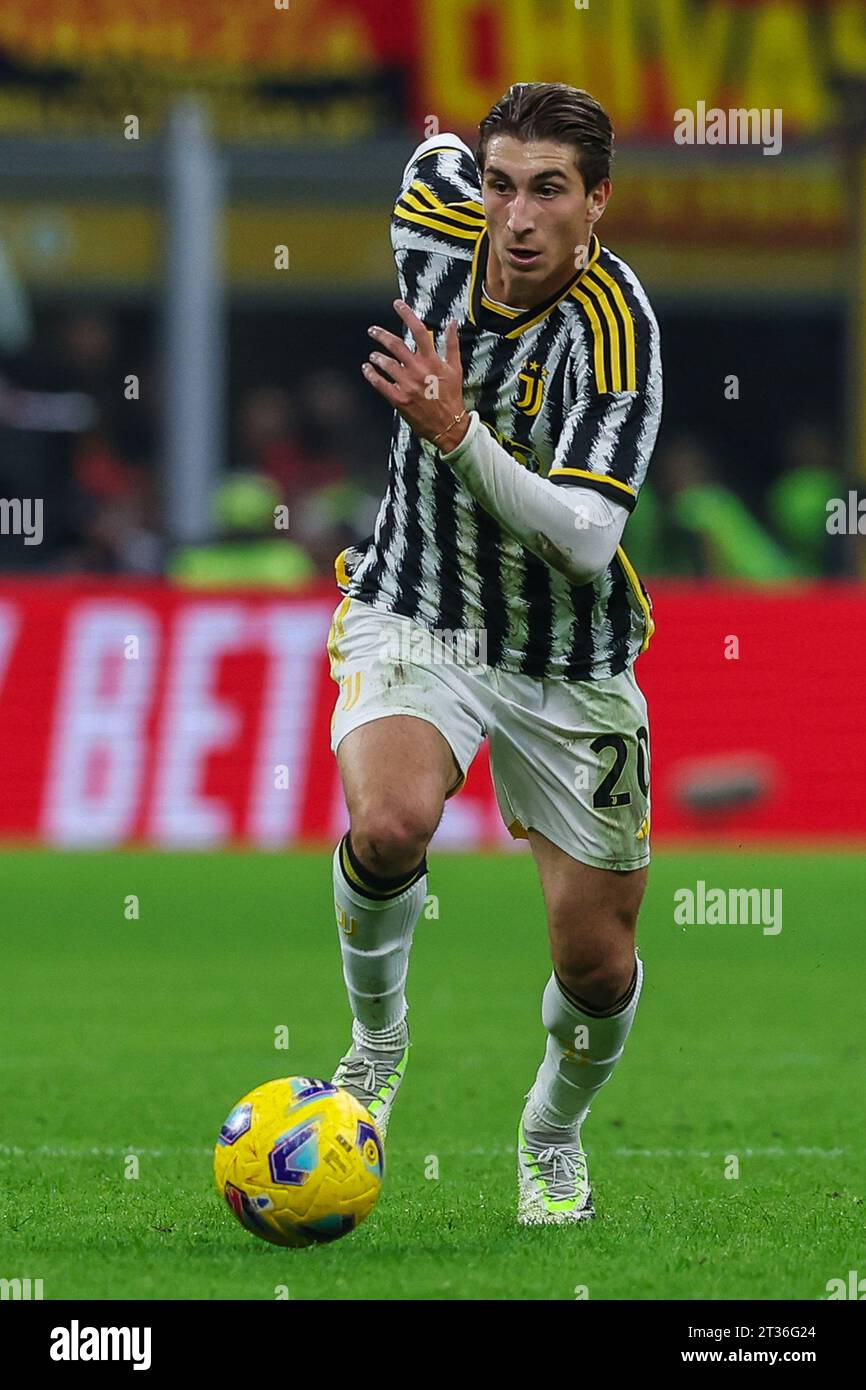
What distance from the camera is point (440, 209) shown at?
20.3ft

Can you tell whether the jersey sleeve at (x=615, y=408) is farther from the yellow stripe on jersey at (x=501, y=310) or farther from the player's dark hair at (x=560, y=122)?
the player's dark hair at (x=560, y=122)

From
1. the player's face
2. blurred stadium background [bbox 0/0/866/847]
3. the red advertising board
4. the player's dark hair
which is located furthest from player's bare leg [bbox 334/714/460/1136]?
blurred stadium background [bbox 0/0/866/847]

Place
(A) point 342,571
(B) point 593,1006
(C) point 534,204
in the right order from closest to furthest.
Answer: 1. (C) point 534,204
2. (B) point 593,1006
3. (A) point 342,571

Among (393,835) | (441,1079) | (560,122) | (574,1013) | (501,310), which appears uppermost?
(560,122)

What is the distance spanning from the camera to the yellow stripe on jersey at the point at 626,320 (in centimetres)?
572

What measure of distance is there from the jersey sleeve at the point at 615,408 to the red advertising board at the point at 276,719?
295 inches

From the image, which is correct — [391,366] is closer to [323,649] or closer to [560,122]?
[560,122]

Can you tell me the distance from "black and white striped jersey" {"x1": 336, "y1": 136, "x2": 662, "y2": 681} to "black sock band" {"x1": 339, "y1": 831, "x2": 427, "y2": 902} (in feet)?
1.80

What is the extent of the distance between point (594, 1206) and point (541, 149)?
7.91ft

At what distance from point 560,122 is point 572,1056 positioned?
6.98 feet

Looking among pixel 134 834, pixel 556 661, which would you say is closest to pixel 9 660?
pixel 134 834

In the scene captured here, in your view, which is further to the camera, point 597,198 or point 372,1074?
point 372,1074

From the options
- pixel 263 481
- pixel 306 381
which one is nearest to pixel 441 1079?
pixel 263 481

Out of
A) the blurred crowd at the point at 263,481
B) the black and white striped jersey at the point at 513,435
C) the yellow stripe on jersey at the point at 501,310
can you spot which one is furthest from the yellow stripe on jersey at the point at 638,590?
the blurred crowd at the point at 263,481
